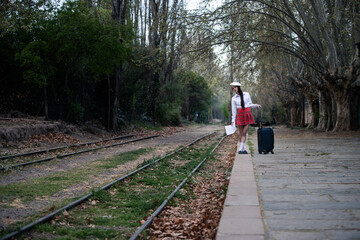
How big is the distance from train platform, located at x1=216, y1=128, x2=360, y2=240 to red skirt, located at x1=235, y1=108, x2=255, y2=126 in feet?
5.93

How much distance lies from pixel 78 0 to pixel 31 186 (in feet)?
45.7

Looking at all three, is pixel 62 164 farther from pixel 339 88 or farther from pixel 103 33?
pixel 339 88

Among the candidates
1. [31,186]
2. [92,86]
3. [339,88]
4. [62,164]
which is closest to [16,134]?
[62,164]

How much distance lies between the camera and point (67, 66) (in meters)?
20.0

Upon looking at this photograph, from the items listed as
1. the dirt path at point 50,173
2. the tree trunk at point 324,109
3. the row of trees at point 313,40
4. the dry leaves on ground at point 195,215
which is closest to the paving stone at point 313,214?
the dry leaves on ground at point 195,215

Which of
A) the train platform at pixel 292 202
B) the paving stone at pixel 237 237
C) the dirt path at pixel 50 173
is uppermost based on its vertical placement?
the train platform at pixel 292 202

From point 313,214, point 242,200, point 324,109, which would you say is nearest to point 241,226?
point 313,214

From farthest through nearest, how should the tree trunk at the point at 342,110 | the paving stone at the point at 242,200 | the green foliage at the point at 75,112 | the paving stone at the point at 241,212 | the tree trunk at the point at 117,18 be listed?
the tree trunk at the point at 117,18 → the green foliage at the point at 75,112 → the tree trunk at the point at 342,110 → the paving stone at the point at 242,200 → the paving stone at the point at 241,212

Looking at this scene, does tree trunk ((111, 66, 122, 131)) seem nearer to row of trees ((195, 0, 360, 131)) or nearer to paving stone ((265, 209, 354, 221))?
row of trees ((195, 0, 360, 131))

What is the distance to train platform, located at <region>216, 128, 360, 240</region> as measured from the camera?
12.1ft

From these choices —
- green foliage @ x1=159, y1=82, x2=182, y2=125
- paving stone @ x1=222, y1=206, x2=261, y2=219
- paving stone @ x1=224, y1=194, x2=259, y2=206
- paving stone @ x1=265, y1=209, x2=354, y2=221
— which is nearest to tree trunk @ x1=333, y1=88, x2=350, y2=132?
paving stone @ x1=224, y1=194, x2=259, y2=206

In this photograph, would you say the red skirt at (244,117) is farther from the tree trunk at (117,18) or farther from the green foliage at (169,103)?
the green foliage at (169,103)

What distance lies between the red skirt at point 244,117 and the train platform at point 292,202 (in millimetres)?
1807

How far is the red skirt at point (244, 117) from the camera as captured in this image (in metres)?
10.0
